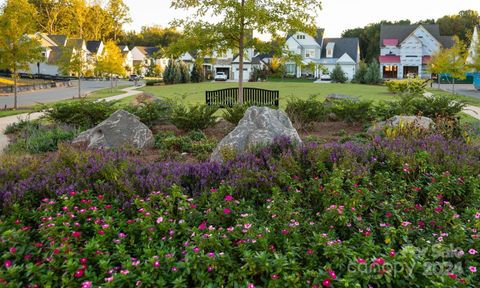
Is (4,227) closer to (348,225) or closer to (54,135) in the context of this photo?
(348,225)

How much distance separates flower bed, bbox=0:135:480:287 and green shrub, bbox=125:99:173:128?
18.1ft

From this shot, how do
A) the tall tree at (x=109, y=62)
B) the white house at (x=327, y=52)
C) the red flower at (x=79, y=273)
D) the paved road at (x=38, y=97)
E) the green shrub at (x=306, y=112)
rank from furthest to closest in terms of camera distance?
the white house at (x=327, y=52), the tall tree at (x=109, y=62), the paved road at (x=38, y=97), the green shrub at (x=306, y=112), the red flower at (x=79, y=273)

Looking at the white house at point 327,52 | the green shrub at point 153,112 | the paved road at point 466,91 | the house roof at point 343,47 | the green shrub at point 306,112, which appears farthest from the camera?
the house roof at point 343,47

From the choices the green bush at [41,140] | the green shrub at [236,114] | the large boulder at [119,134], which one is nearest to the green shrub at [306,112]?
the green shrub at [236,114]

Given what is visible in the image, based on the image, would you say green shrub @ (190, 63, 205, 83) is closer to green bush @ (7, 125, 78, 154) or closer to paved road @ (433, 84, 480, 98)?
paved road @ (433, 84, 480, 98)

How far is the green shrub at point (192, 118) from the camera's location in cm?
1020

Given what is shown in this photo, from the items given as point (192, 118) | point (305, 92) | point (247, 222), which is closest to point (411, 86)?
point (305, 92)

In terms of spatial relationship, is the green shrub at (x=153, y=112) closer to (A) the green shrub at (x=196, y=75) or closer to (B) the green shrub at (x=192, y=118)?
(B) the green shrub at (x=192, y=118)

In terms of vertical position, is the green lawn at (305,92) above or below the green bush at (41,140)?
above

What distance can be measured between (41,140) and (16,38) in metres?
14.8

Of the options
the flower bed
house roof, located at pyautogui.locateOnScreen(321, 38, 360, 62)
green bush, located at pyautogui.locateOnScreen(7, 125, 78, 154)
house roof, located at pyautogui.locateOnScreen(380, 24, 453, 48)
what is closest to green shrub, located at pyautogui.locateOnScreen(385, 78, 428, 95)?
green bush, located at pyautogui.locateOnScreen(7, 125, 78, 154)

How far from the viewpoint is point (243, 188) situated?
423cm

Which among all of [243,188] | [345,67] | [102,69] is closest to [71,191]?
[243,188]

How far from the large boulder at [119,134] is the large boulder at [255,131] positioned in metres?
2.12
